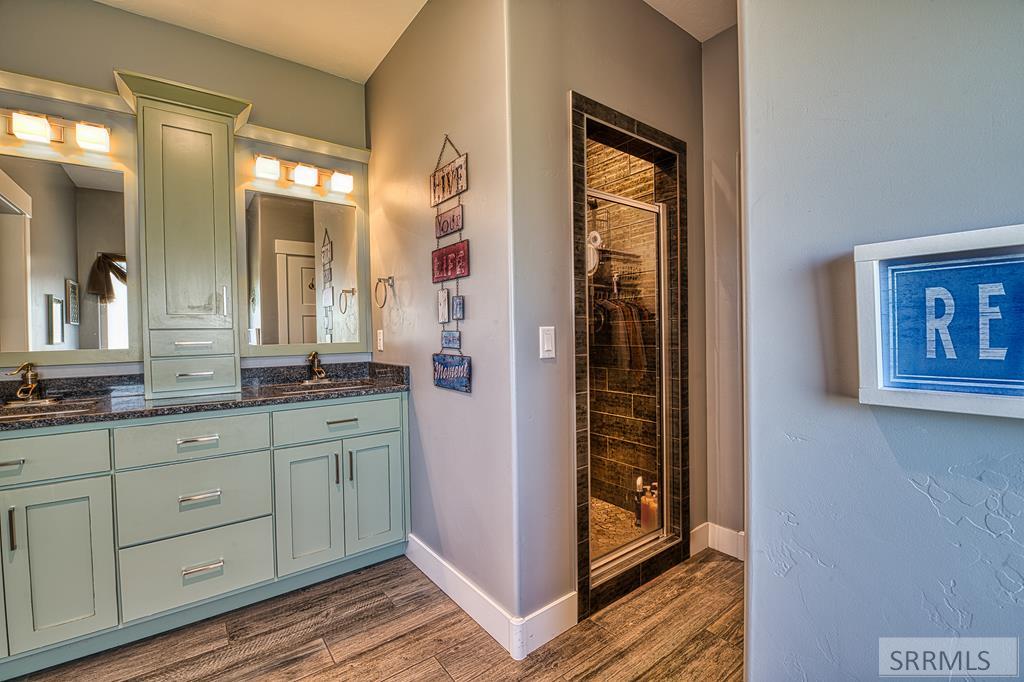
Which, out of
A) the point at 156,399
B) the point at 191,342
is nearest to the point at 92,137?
the point at 191,342

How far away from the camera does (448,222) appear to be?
1991 mm

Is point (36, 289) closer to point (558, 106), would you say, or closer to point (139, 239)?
point (139, 239)

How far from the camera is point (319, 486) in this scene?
7.11 ft

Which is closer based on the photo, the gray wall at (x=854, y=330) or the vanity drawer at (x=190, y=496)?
the gray wall at (x=854, y=330)

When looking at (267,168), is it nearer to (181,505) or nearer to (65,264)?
(65,264)

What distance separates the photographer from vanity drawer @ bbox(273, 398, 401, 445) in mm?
2082

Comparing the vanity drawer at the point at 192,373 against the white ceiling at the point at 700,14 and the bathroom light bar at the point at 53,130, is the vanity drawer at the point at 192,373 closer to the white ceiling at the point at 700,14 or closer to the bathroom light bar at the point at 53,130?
the bathroom light bar at the point at 53,130

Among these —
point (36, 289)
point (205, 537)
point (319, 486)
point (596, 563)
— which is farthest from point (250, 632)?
point (36, 289)

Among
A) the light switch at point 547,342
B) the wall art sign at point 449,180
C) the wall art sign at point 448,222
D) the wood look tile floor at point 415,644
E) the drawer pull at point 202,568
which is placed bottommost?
the wood look tile floor at point 415,644

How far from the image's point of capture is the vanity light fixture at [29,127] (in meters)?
1.95

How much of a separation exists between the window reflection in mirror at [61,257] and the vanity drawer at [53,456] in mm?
704

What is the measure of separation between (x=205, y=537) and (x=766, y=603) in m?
2.13

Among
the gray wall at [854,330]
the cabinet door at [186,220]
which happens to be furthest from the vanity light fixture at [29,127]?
the gray wall at [854,330]

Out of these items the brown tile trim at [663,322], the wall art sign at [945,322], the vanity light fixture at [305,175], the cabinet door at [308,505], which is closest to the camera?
the wall art sign at [945,322]
